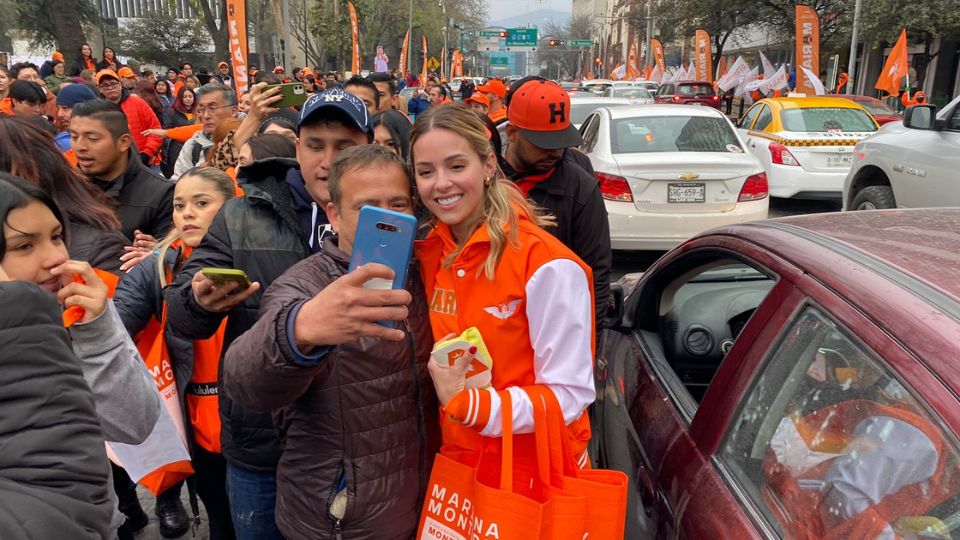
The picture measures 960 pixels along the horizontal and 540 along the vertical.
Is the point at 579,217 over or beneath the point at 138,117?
beneath

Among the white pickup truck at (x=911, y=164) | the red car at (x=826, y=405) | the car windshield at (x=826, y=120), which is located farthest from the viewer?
the car windshield at (x=826, y=120)

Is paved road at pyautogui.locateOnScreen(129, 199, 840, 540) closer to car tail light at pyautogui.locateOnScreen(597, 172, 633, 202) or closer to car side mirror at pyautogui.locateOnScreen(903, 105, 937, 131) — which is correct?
car tail light at pyautogui.locateOnScreen(597, 172, 633, 202)

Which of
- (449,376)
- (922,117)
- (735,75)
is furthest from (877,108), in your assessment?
(449,376)

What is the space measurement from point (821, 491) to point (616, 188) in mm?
5333

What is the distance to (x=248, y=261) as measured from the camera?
1921 millimetres

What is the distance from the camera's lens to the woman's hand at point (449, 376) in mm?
1531

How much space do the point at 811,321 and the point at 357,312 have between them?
93cm

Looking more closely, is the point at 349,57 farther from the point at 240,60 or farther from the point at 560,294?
the point at 560,294

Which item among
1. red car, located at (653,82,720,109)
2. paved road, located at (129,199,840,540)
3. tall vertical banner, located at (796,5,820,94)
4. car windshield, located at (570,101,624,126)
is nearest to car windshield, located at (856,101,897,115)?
tall vertical banner, located at (796,5,820,94)

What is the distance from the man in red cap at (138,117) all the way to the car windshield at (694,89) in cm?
2027

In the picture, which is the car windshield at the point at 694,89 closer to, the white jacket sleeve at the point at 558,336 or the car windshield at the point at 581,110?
the car windshield at the point at 581,110

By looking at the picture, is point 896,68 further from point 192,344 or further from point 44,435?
point 44,435

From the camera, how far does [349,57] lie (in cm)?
4450

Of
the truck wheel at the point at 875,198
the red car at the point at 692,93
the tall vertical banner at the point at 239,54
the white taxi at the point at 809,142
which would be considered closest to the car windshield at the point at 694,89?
the red car at the point at 692,93
